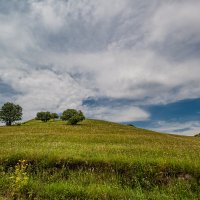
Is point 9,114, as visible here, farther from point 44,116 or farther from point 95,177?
point 95,177

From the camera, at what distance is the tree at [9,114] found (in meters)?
104

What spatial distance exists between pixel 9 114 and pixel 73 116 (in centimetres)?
3464

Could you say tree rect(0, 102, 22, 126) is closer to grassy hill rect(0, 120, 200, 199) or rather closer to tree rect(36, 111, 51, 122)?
tree rect(36, 111, 51, 122)

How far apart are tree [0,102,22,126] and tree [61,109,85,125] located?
26905mm

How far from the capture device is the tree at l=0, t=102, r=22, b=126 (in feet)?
341

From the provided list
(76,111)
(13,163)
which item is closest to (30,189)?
(13,163)

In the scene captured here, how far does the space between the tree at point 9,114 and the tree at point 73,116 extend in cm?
2690

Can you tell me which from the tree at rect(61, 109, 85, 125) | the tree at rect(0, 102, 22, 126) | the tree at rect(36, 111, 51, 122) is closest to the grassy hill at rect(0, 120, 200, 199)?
the tree at rect(61, 109, 85, 125)

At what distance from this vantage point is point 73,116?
7981 cm

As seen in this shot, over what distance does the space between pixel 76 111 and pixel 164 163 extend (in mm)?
73080

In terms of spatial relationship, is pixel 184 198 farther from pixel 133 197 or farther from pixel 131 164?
pixel 131 164

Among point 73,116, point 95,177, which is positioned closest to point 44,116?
point 73,116

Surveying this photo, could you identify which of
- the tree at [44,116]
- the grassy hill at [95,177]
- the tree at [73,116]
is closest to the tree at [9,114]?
the tree at [44,116]

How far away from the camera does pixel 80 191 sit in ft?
32.9
